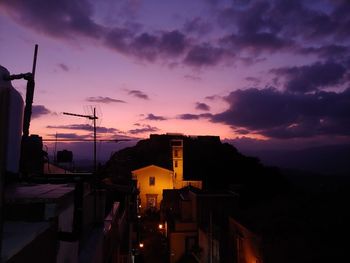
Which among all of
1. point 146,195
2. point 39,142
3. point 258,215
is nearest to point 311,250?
point 258,215

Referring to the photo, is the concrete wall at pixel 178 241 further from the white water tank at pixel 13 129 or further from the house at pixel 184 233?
the white water tank at pixel 13 129

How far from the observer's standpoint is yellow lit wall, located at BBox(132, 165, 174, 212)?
1802 inches

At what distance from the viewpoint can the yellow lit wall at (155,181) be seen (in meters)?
45.8

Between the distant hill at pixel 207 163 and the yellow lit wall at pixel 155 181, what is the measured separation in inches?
253

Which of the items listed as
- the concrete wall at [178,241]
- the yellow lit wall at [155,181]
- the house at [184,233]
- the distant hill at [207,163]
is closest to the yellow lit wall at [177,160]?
the yellow lit wall at [155,181]

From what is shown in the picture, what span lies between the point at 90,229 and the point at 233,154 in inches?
2874

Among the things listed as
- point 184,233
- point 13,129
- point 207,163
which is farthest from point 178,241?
point 207,163

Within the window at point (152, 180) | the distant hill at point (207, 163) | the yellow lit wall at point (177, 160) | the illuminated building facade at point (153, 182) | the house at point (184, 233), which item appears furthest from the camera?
the distant hill at point (207, 163)

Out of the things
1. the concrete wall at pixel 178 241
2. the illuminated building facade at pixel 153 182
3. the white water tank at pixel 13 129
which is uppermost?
the white water tank at pixel 13 129

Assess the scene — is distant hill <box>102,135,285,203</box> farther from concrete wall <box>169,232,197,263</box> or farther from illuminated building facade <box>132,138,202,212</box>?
concrete wall <box>169,232,197,263</box>

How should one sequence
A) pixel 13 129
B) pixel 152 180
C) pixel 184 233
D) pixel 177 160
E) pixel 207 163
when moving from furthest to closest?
pixel 207 163 → pixel 177 160 → pixel 152 180 → pixel 184 233 → pixel 13 129

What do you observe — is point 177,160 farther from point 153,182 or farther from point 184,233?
point 184,233

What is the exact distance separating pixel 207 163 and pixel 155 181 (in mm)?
28412

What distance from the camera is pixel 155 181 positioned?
46.3 meters
